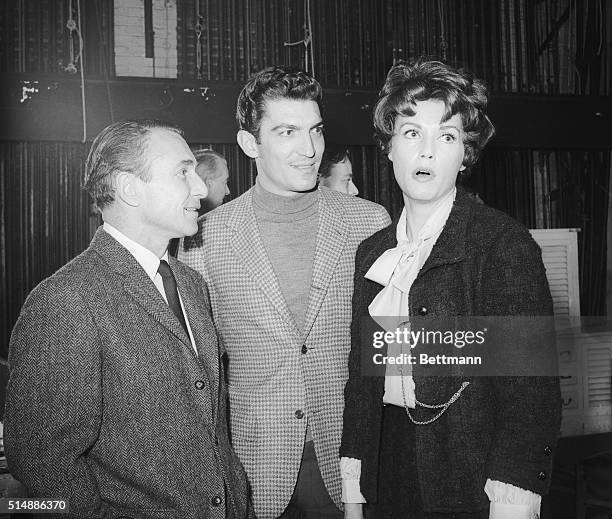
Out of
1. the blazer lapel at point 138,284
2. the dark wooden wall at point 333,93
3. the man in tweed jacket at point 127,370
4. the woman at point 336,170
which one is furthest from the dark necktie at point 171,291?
the woman at point 336,170

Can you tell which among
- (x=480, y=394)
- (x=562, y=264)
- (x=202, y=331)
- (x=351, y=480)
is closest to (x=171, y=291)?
(x=202, y=331)

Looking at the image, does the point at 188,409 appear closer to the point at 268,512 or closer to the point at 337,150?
the point at 268,512

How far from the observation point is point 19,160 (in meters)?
3.48

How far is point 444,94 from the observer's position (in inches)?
65.0

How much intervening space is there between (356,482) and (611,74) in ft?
11.9

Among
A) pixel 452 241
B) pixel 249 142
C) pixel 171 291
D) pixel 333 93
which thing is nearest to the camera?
pixel 452 241

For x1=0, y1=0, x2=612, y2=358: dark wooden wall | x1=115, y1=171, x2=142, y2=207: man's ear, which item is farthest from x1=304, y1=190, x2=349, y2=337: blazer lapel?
x1=0, y1=0, x2=612, y2=358: dark wooden wall

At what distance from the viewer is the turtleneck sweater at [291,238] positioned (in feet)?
6.84

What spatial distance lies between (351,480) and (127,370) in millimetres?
699

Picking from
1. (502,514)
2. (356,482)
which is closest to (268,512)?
→ (356,482)

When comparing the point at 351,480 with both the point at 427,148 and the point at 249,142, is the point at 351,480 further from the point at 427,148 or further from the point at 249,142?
the point at 249,142

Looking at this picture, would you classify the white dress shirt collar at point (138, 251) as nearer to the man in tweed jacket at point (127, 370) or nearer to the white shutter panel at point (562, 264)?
the man in tweed jacket at point (127, 370)

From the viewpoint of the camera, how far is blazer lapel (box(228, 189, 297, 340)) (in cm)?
202

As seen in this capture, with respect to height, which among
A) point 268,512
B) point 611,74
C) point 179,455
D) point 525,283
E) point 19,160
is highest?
point 611,74
